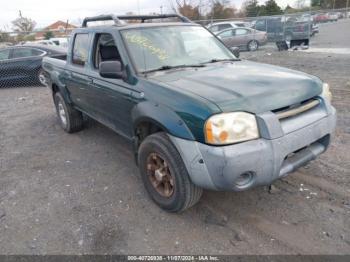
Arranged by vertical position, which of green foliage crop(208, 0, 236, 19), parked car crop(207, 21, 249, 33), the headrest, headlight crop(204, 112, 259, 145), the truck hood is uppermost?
green foliage crop(208, 0, 236, 19)

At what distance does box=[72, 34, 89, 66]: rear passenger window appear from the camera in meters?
4.39

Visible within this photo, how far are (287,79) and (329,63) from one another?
923 centimetres

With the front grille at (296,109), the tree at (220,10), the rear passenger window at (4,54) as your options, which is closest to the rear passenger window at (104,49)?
the front grille at (296,109)

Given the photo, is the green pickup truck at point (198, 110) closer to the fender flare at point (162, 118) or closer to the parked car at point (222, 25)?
the fender flare at point (162, 118)

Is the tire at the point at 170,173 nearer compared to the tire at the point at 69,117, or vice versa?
the tire at the point at 170,173

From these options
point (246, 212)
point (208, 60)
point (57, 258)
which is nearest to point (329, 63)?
point (208, 60)

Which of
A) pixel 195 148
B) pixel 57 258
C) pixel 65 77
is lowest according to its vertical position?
pixel 57 258

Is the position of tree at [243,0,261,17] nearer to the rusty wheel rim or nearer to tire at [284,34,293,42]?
tire at [284,34,293,42]

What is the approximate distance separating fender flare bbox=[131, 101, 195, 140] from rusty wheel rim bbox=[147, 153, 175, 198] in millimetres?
360

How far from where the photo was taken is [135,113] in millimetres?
3195

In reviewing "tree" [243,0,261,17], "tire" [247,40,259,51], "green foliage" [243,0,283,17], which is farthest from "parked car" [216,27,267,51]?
"tree" [243,0,261,17]

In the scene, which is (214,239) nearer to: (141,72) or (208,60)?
(141,72)

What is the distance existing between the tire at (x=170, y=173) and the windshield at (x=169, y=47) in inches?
34.1

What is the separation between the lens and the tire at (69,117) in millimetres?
5492
